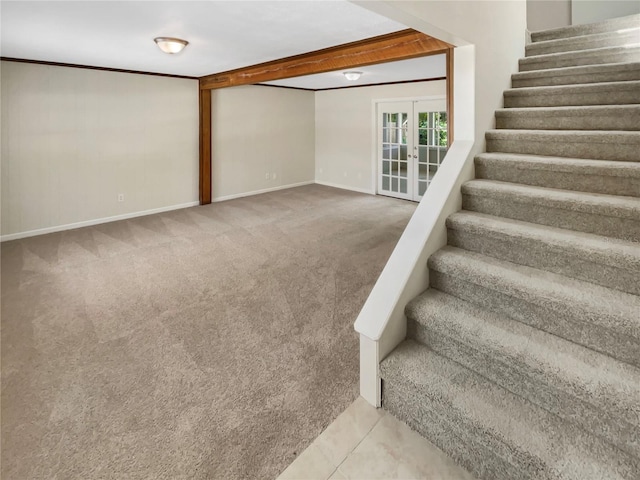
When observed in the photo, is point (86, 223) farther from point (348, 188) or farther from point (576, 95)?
point (576, 95)

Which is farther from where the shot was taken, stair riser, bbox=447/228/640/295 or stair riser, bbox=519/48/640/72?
stair riser, bbox=519/48/640/72

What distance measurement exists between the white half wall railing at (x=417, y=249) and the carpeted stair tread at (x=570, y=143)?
272mm

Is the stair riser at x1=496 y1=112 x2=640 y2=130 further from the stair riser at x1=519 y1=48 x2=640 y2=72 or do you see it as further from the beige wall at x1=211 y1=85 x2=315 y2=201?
the beige wall at x1=211 y1=85 x2=315 y2=201

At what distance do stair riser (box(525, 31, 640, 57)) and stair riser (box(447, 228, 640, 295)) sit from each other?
2.33 meters

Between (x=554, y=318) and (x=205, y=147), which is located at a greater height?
(x=205, y=147)

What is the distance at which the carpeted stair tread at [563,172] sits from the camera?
1.89 meters

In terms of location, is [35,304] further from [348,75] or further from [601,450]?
[348,75]

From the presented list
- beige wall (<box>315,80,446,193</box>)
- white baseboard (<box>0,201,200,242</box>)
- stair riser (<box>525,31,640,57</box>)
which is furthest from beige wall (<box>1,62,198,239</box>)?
stair riser (<box>525,31,640,57</box>)

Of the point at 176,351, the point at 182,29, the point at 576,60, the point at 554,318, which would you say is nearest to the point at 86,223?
the point at 182,29

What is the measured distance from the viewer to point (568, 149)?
226 centimetres

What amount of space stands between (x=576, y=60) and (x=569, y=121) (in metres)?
0.95

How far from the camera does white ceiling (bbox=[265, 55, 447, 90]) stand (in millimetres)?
5000

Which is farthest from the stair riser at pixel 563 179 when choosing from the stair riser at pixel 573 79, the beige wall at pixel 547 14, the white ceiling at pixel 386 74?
the beige wall at pixel 547 14

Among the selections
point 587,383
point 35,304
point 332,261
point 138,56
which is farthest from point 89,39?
point 587,383
